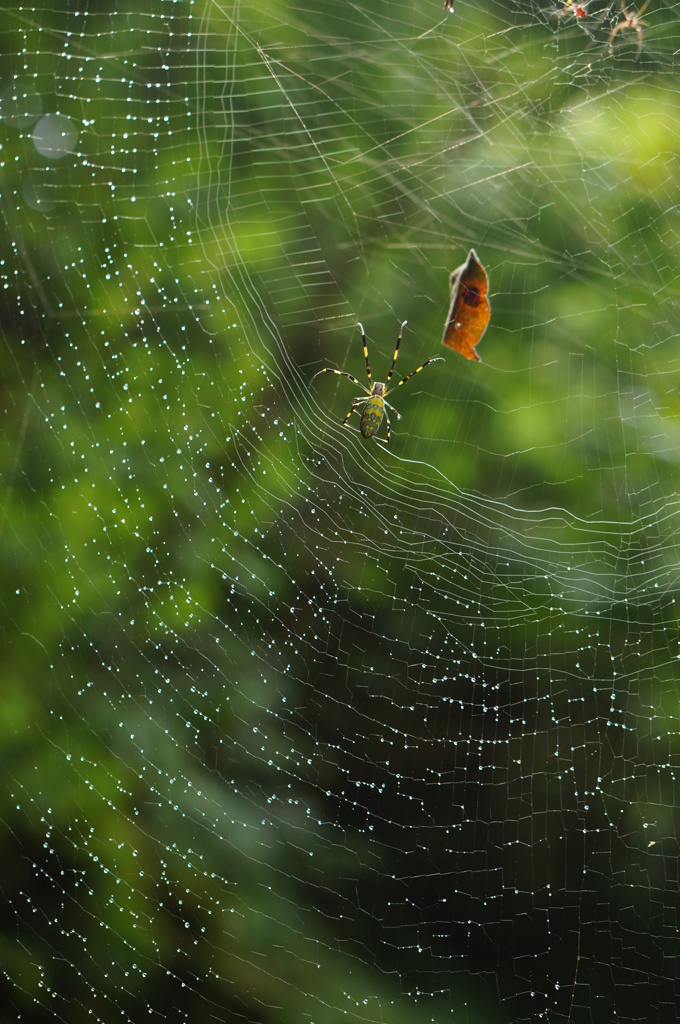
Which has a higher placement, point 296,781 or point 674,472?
point 674,472

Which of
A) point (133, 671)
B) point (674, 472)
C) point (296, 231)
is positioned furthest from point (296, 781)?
point (296, 231)

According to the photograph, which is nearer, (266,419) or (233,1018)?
(233,1018)

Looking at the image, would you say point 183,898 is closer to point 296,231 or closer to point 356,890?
point 356,890

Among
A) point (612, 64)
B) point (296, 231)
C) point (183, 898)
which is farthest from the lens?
point (296, 231)

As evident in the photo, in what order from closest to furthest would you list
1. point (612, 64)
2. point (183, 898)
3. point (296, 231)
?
1. point (183, 898)
2. point (612, 64)
3. point (296, 231)

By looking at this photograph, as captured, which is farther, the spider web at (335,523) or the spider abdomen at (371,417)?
the spider web at (335,523)
